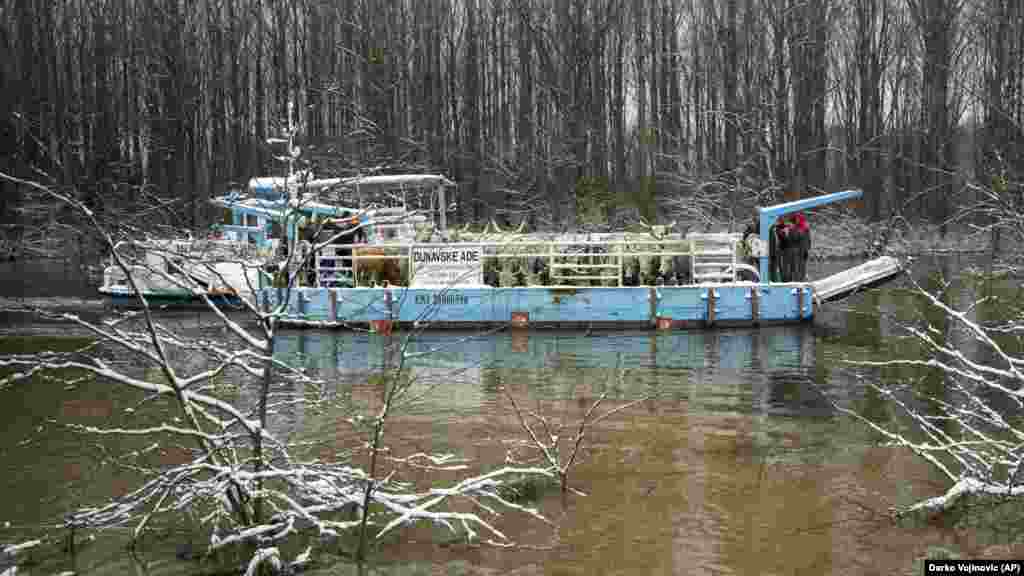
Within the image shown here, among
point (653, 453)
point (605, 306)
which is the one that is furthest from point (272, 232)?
point (653, 453)

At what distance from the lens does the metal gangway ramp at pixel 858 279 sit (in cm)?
1938

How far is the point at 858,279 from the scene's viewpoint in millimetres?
19656

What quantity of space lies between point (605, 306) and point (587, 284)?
118cm

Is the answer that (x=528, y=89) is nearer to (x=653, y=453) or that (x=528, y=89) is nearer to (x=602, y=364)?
(x=602, y=364)

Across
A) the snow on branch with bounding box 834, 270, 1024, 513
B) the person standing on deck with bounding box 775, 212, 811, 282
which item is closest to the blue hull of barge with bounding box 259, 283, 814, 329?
the person standing on deck with bounding box 775, 212, 811, 282

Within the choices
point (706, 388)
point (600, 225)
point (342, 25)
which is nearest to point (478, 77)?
point (342, 25)

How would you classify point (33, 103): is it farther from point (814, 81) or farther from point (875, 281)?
point (875, 281)

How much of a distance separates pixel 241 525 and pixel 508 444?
3724mm

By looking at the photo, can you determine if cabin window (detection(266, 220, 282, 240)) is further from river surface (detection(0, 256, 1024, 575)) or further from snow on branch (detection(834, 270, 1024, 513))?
snow on branch (detection(834, 270, 1024, 513))

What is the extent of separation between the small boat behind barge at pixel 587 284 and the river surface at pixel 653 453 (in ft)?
3.40

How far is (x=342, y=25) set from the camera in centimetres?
4844

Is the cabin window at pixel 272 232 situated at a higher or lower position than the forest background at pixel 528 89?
lower

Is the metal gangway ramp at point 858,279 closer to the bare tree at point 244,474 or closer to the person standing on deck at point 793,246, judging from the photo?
the person standing on deck at point 793,246

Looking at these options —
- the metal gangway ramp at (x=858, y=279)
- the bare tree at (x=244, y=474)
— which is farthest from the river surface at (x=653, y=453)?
the metal gangway ramp at (x=858, y=279)
